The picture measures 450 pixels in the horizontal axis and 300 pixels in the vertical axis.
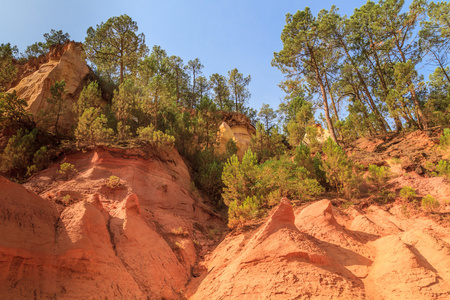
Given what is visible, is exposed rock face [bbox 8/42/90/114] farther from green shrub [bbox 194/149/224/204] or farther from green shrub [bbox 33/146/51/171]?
green shrub [bbox 194/149/224/204]

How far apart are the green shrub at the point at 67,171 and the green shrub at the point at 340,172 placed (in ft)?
43.8

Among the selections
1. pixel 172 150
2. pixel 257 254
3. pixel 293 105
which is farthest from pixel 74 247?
pixel 293 105

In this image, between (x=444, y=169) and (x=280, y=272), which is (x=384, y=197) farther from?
(x=280, y=272)

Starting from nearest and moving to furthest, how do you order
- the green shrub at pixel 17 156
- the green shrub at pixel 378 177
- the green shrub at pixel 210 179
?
the green shrub at pixel 17 156
the green shrub at pixel 378 177
the green shrub at pixel 210 179

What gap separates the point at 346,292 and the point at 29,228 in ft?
27.8

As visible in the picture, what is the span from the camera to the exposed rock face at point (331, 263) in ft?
22.2

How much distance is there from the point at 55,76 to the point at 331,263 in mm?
25360

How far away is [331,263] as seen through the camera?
7895 millimetres

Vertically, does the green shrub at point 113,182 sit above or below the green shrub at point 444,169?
above

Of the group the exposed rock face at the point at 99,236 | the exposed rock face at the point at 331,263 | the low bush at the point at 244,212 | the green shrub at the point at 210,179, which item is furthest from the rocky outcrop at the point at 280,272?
the green shrub at the point at 210,179

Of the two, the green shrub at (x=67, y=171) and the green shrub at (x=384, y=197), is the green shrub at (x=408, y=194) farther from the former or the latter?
the green shrub at (x=67, y=171)

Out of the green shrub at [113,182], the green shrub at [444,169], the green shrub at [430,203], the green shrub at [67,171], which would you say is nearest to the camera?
the green shrub at [430,203]

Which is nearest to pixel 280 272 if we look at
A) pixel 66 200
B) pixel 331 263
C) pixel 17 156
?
pixel 331 263

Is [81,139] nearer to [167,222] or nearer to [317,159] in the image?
[167,222]
